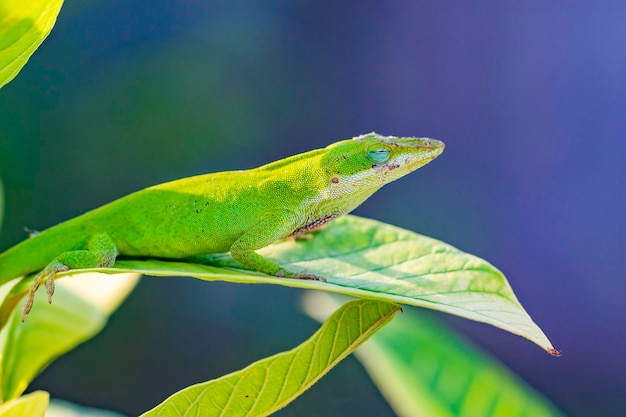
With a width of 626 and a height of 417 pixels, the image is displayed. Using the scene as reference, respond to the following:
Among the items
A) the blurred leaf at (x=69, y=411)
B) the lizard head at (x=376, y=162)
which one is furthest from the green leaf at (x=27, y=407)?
the lizard head at (x=376, y=162)

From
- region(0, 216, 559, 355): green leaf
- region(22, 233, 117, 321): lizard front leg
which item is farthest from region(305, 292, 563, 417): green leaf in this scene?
region(22, 233, 117, 321): lizard front leg

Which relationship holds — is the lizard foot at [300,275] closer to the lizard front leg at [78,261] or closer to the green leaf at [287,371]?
the green leaf at [287,371]

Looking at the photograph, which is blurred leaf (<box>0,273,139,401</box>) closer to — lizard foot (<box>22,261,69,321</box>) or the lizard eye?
lizard foot (<box>22,261,69,321</box>)

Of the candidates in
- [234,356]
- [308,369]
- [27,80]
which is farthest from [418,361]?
[27,80]

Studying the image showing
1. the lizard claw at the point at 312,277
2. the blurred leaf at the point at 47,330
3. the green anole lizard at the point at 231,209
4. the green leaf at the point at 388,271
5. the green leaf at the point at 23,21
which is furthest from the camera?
the green anole lizard at the point at 231,209

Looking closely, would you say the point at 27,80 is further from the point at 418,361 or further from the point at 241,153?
the point at 418,361

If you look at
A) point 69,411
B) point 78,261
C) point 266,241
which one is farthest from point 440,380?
point 69,411

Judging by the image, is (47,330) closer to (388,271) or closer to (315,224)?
(315,224)
